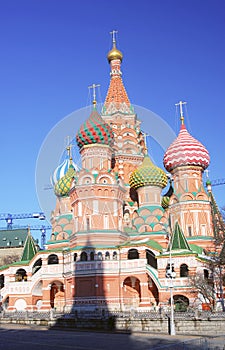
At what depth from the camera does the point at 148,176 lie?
38281 millimetres

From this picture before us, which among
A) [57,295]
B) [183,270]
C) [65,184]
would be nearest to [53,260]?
[57,295]

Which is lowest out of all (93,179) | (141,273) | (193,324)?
(193,324)

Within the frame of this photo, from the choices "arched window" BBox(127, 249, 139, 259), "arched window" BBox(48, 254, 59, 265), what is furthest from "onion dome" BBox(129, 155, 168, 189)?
"arched window" BBox(48, 254, 59, 265)

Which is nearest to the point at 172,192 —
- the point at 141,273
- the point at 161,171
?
the point at 161,171

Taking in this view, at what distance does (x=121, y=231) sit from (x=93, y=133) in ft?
28.9

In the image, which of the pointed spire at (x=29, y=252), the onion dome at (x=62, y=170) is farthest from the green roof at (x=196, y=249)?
the onion dome at (x=62, y=170)

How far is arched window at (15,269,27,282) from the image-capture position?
37.7m

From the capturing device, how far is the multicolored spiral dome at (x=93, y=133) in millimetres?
37469

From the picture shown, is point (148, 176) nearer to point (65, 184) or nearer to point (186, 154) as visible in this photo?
point (186, 154)

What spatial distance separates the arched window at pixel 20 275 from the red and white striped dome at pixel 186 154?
16376 mm

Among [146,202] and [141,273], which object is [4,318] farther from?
[146,202]

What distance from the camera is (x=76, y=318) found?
84.5 ft

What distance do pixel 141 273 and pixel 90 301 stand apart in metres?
4.28

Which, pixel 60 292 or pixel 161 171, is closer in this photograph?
pixel 60 292
